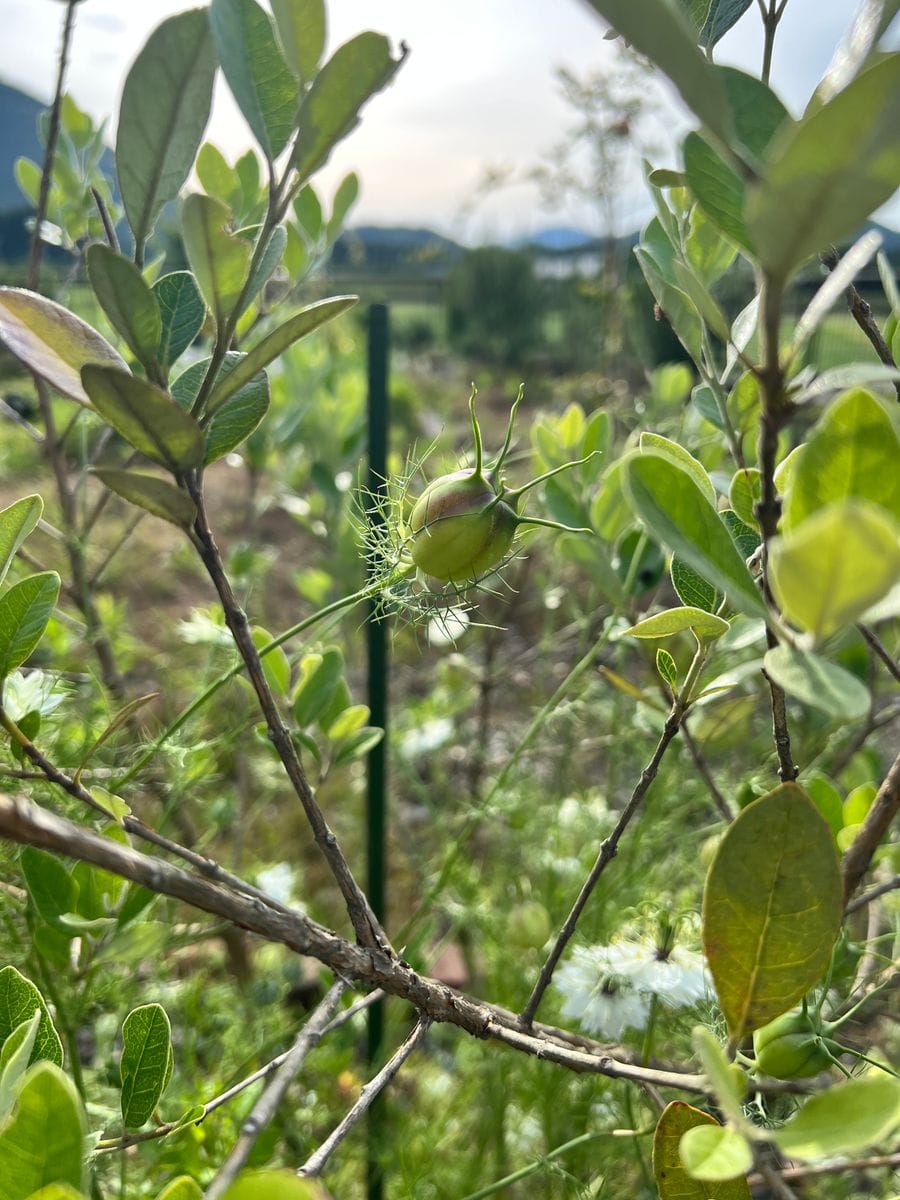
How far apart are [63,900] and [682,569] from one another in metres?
0.22

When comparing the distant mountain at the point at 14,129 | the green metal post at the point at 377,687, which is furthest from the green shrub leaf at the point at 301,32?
the distant mountain at the point at 14,129

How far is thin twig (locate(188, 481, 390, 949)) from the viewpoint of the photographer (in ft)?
0.71

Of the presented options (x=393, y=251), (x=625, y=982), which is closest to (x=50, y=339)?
(x=625, y=982)

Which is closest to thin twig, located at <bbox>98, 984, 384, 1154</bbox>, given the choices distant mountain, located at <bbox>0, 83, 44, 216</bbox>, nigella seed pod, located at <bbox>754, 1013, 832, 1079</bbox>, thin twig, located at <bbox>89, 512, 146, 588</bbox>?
nigella seed pod, located at <bbox>754, 1013, 832, 1079</bbox>

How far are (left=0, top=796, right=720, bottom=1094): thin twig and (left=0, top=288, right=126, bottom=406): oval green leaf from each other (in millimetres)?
101

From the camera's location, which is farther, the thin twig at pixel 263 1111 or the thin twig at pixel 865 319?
the thin twig at pixel 865 319

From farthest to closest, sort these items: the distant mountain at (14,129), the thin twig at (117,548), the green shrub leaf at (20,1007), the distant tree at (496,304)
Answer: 1. the distant tree at (496,304)
2. the distant mountain at (14,129)
3. the thin twig at (117,548)
4. the green shrub leaf at (20,1007)

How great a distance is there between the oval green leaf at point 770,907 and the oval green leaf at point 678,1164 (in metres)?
0.04

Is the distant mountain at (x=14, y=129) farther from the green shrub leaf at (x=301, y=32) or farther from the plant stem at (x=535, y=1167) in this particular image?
the plant stem at (x=535, y=1167)

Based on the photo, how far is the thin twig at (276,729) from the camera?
8.6 inches

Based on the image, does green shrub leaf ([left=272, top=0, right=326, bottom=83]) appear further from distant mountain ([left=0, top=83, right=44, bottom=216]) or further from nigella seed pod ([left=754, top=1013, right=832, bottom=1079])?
distant mountain ([left=0, top=83, right=44, bottom=216])

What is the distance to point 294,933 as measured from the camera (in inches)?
7.7

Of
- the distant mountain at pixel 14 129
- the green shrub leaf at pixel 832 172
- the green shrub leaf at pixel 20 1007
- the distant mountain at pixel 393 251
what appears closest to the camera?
the green shrub leaf at pixel 832 172

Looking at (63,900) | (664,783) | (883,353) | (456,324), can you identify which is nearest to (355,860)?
(664,783)
